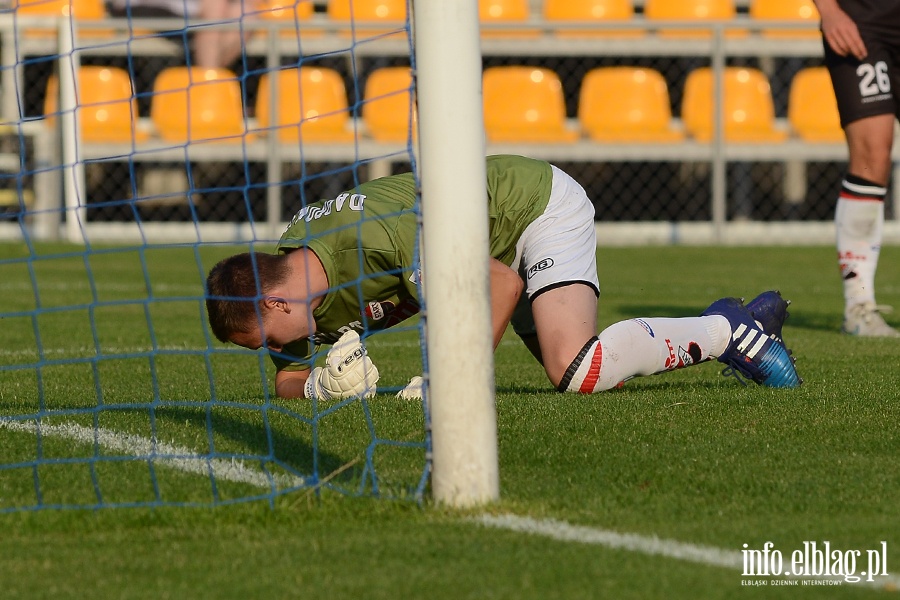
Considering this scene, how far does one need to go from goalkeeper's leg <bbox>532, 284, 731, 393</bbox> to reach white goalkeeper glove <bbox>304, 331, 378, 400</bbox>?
0.57 m

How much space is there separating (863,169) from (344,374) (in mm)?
3076

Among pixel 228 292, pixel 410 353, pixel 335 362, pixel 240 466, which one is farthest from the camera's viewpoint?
pixel 410 353

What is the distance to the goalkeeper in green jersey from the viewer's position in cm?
387

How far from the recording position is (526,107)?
12422 mm

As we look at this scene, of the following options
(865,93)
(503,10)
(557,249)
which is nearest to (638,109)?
(503,10)

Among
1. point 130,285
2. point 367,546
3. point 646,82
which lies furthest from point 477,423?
point 646,82

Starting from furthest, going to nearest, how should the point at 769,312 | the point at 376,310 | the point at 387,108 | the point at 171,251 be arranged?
the point at 387,108, the point at 171,251, the point at 769,312, the point at 376,310

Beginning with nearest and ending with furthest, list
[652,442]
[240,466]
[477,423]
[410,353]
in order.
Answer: [477,423] → [240,466] → [652,442] → [410,353]

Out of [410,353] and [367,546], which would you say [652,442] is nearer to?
[367,546]

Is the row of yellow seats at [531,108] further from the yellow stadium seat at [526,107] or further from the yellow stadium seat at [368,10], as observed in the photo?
the yellow stadium seat at [368,10]

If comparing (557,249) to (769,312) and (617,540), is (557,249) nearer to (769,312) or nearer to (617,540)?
(769,312)

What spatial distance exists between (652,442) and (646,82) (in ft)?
30.3

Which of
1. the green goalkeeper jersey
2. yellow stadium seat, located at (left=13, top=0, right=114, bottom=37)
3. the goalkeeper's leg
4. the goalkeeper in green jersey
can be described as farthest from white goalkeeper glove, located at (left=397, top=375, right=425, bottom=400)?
yellow stadium seat, located at (left=13, top=0, right=114, bottom=37)

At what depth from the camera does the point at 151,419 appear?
3.96m
